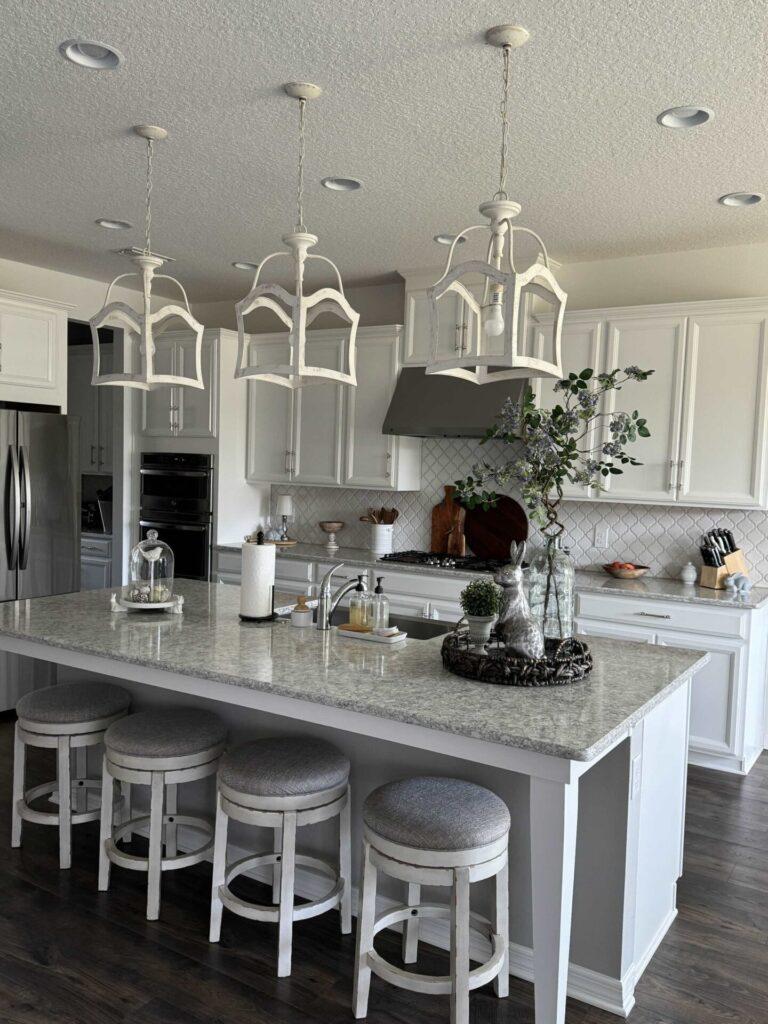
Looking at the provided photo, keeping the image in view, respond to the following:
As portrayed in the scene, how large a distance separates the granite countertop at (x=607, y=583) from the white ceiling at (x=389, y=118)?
1873mm

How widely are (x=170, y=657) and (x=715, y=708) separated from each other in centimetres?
287

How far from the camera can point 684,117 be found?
2809 mm

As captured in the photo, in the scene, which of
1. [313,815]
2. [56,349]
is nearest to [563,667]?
[313,815]

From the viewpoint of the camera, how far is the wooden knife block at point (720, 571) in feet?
14.2

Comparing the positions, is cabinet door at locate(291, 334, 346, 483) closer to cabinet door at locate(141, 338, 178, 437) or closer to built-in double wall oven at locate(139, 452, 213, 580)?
built-in double wall oven at locate(139, 452, 213, 580)

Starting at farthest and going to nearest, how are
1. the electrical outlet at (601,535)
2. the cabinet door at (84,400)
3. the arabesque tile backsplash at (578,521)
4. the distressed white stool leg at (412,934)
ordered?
the cabinet door at (84,400) < the electrical outlet at (601,535) < the arabesque tile backsplash at (578,521) < the distressed white stool leg at (412,934)

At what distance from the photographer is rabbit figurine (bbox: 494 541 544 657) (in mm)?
2322

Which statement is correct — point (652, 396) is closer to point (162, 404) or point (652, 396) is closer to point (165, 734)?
point (165, 734)

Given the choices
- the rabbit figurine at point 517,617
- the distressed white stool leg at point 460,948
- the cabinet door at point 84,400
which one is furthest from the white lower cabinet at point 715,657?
the cabinet door at point 84,400

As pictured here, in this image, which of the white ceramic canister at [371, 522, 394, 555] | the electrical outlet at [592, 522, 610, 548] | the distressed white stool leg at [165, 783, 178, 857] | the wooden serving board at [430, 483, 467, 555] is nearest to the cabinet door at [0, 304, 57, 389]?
the white ceramic canister at [371, 522, 394, 555]

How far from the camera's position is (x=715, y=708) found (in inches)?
160

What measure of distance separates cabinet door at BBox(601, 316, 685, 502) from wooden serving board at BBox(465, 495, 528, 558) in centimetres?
81

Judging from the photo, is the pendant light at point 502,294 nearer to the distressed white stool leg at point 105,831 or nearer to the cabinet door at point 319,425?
the distressed white stool leg at point 105,831

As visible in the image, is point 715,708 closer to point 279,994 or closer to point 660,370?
point 660,370
